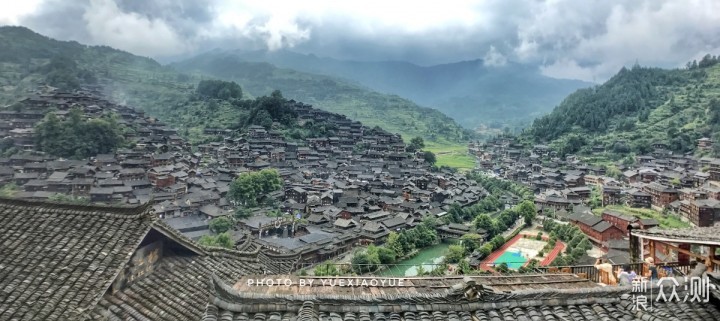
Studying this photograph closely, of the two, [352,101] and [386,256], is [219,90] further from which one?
[352,101]

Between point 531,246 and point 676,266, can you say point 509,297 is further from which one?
point 531,246

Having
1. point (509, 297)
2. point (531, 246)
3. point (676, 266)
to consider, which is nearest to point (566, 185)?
point (531, 246)

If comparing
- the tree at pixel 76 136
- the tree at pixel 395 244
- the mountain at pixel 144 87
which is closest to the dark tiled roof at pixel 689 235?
the tree at pixel 395 244

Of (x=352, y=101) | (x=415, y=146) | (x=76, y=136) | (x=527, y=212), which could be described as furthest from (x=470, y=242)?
(x=352, y=101)

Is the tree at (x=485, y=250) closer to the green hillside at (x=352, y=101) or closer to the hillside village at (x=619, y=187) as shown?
the hillside village at (x=619, y=187)

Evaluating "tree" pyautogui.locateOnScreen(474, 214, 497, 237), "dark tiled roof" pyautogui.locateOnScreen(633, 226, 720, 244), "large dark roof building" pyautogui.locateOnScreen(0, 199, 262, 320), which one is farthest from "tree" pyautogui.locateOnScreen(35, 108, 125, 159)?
"dark tiled roof" pyautogui.locateOnScreen(633, 226, 720, 244)

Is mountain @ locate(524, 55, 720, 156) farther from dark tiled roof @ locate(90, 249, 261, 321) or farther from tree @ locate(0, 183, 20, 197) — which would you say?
tree @ locate(0, 183, 20, 197)
